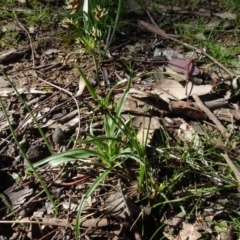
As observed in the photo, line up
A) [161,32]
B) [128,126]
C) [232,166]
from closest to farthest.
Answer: [232,166]
[128,126]
[161,32]

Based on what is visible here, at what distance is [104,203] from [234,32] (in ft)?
4.75

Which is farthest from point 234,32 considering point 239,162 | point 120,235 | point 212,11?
point 120,235

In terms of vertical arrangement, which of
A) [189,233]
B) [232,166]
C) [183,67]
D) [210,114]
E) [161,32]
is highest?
[161,32]

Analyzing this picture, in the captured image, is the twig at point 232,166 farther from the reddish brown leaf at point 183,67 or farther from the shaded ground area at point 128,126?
the reddish brown leaf at point 183,67

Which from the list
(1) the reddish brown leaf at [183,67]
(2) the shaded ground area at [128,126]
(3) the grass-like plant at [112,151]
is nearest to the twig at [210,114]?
(2) the shaded ground area at [128,126]

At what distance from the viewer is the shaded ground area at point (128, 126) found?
194 centimetres

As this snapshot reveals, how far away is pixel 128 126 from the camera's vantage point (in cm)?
226

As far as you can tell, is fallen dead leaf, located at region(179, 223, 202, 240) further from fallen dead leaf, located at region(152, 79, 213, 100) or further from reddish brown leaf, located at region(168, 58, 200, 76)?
reddish brown leaf, located at region(168, 58, 200, 76)

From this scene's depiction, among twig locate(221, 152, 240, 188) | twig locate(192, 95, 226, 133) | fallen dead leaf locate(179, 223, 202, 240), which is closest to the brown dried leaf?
twig locate(192, 95, 226, 133)

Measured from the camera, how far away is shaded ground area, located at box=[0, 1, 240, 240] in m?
1.94

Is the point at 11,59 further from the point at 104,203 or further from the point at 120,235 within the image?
the point at 120,235

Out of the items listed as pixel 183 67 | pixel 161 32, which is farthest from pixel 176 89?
pixel 161 32

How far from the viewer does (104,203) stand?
199 cm

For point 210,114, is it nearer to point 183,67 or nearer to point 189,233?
point 183,67
